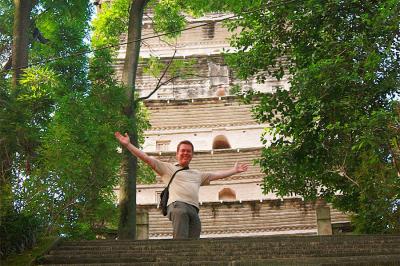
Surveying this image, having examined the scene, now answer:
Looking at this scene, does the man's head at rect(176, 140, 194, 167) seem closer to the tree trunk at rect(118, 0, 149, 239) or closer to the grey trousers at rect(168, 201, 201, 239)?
the grey trousers at rect(168, 201, 201, 239)

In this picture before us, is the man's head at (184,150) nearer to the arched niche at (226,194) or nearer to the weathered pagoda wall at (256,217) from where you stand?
the weathered pagoda wall at (256,217)

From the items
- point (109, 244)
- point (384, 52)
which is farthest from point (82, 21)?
point (109, 244)

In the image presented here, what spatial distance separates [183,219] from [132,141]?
4.46m

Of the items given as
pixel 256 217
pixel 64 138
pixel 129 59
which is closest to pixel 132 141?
pixel 129 59

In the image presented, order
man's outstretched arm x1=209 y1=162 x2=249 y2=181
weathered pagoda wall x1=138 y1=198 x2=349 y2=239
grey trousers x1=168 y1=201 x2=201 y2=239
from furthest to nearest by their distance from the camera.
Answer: weathered pagoda wall x1=138 y1=198 x2=349 y2=239
man's outstretched arm x1=209 y1=162 x2=249 y2=181
grey trousers x1=168 y1=201 x2=201 y2=239

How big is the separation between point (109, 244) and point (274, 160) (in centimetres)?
573

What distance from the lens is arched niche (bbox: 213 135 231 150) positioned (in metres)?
20.5

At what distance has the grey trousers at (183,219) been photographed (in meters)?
7.22

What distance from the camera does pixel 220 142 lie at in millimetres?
20750

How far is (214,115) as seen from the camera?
2070 centimetres

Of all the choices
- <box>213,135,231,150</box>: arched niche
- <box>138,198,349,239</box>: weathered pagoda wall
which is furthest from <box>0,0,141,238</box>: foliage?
<box>213,135,231,150</box>: arched niche

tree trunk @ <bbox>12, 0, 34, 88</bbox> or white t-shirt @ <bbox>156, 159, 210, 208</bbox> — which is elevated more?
tree trunk @ <bbox>12, 0, 34, 88</bbox>

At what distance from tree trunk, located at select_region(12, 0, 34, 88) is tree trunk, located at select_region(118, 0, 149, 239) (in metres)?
1.78

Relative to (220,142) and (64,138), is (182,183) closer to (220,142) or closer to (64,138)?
(64,138)
